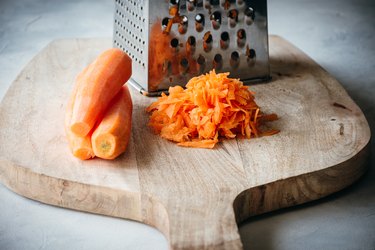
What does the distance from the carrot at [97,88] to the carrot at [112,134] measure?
34 millimetres

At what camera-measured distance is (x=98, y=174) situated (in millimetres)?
1996

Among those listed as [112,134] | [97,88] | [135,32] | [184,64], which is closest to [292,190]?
[112,134]

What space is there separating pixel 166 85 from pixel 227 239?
96cm

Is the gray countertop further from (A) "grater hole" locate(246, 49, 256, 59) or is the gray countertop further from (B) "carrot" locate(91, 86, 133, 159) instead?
(A) "grater hole" locate(246, 49, 256, 59)

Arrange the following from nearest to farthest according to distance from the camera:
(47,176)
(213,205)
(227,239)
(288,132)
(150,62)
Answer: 1. (227,239)
2. (213,205)
3. (47,176)
4. (288,132)
5. (150,62)

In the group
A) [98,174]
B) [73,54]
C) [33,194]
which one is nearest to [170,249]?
[98,174]

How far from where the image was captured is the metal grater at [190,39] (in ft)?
8.25

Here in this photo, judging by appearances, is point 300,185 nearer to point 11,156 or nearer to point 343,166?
point 343,166

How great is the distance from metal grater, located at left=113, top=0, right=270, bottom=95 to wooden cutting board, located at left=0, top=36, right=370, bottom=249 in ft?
0.57

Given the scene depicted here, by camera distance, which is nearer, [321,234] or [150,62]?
[321,234]

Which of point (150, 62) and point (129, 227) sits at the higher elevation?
point (150, 62)

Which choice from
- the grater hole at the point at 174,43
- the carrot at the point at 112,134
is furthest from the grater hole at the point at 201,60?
the carrot at the point at 112,134

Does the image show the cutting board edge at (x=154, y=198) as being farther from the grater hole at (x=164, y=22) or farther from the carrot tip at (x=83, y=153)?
Result: the grater hole at (x=164, y=22)

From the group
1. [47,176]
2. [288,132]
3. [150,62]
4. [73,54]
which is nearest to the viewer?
[47,176]
